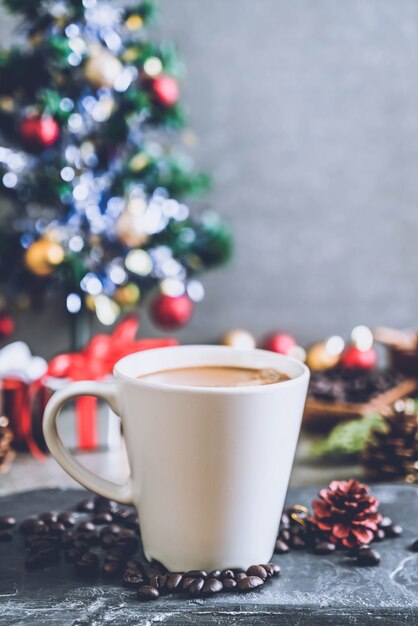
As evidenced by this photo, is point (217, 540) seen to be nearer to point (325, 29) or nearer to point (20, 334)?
point (20, 334)

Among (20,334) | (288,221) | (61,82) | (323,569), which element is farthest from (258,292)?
(323,569)

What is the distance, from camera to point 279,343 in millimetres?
1555

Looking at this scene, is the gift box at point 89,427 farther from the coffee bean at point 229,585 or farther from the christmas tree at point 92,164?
the coffee bean at point 229,585

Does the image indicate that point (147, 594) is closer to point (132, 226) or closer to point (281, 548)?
point (281, 548)

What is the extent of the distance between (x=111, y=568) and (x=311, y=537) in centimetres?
18

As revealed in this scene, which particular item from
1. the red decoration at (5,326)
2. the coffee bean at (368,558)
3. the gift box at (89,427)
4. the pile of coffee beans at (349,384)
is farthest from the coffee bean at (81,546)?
the red decoration at (5,326)

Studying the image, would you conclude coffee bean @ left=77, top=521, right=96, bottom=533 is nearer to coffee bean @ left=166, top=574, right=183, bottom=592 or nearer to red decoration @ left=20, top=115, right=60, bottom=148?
coffee bean @ left=166, top=574, right=183, bottom=592

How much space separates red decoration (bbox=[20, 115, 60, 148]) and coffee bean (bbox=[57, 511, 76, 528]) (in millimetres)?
709

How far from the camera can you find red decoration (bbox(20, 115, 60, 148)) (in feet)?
3.78

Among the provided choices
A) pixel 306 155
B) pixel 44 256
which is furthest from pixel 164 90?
pixel 306 155

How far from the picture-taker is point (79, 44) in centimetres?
117

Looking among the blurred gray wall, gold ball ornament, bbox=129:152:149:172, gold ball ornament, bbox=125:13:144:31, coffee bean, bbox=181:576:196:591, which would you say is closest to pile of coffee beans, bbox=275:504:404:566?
coffee bean, bbox=181:576:196:591

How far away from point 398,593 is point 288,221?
4.16ft

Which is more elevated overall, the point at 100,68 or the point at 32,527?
the point at 100,68
